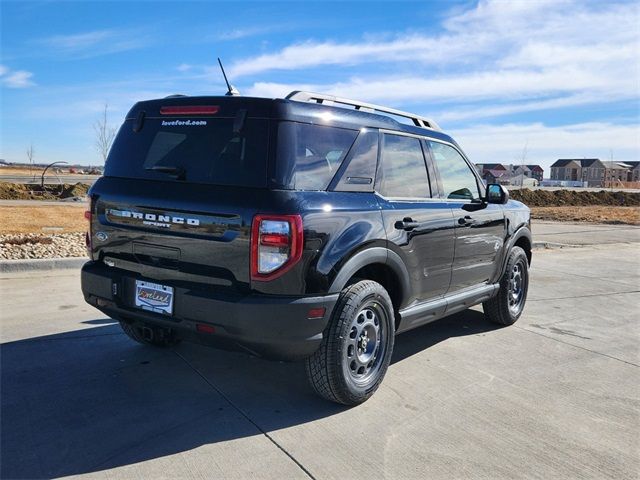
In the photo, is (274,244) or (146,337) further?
(146,337)

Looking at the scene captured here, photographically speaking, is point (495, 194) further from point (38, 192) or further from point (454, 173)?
point (38, 192)

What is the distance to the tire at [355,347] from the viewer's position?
3480 mm

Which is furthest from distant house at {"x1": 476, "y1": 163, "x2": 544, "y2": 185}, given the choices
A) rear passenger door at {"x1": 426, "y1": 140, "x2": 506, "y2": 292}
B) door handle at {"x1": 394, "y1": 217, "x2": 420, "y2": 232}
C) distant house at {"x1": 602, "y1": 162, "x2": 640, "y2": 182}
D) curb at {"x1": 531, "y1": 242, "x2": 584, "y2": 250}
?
door handle at {"x1": 394, "y1": 217, "x2": 420, "y2": 232}

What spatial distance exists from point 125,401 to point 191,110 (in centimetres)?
204

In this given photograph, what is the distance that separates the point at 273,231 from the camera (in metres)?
3.16

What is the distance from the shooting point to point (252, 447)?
3.13m

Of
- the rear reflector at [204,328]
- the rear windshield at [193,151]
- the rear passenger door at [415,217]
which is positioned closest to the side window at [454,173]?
the rear passenger door at [415,217]

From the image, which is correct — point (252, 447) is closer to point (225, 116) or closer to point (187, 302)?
point (187, 302)

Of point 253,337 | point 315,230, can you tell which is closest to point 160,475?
point 253,337

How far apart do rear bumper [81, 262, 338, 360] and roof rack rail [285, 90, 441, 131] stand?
1.34 metres

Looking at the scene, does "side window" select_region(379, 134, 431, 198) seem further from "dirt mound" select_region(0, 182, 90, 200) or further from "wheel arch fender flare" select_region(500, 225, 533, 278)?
"dirt mound" select_region(0, 182, 90, 200)

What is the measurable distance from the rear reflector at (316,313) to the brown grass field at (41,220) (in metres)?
9.61

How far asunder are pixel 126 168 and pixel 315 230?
1.61 metres

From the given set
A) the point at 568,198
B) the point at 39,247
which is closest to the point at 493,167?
the point at 568,198
